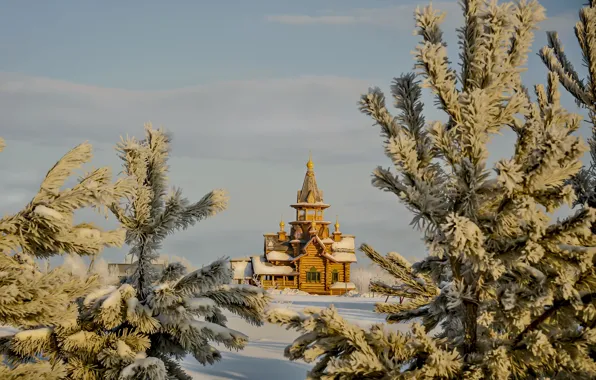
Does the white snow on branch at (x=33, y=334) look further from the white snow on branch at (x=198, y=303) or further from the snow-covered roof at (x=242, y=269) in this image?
the snow-covered roof at (x=242, y=269)

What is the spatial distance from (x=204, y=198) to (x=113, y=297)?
1.28 m

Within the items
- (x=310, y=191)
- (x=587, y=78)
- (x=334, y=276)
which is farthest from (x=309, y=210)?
(x=587, y=78)

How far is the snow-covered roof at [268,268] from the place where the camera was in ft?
134

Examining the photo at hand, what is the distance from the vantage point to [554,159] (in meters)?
3.41

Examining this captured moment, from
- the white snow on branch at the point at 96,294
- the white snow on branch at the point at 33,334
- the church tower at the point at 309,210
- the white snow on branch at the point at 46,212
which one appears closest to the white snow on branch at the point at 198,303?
the white snow on branch at the point at 96,294

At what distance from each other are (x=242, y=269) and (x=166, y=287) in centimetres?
3614

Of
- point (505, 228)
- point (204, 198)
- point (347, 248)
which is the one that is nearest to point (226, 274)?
point (204, 198)

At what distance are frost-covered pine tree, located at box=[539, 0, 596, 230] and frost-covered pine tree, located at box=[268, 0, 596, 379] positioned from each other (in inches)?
69.9

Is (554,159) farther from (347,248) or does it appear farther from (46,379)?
(347,248)

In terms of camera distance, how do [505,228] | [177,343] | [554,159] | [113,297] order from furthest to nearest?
[177,343], [113,297], [505,228], [554,159]

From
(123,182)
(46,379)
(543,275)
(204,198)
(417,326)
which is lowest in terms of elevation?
(46,379)

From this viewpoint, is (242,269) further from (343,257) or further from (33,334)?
(33,334)

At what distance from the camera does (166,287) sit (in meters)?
5.79

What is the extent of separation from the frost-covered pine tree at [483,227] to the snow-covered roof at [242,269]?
36.5 m
